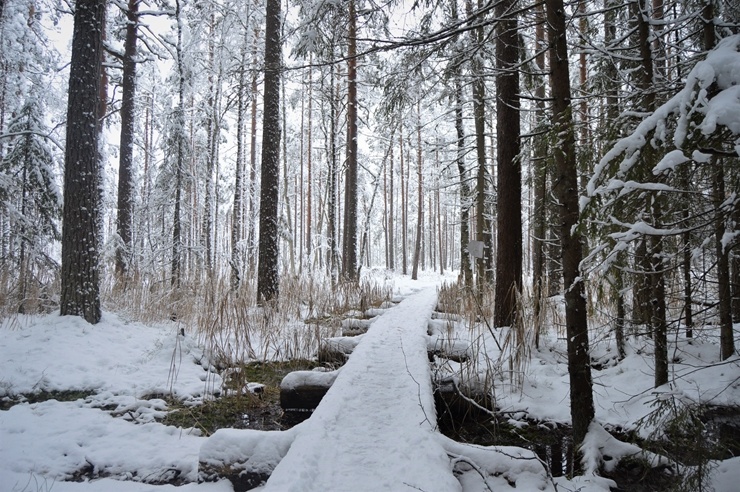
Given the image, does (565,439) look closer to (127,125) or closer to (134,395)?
(134,395)

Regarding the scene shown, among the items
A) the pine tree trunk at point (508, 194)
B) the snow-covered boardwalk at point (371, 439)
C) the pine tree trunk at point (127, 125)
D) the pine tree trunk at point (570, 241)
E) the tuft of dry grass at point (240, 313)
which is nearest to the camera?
the snow-covered boardwalk at point (371, 439)

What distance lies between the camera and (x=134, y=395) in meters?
3.20

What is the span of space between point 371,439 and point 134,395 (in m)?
2.35

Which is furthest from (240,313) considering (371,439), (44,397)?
(371,439)

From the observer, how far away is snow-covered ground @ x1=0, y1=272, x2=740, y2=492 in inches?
82.9

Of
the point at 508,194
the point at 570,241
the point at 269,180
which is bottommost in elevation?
the point at 570,241

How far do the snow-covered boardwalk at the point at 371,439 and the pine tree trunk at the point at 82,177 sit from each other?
12.2ft

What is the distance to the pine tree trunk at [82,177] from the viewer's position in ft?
14.7

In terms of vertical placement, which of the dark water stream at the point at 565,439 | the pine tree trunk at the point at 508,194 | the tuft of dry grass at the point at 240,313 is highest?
the pine tree trunk at the point at 508,194

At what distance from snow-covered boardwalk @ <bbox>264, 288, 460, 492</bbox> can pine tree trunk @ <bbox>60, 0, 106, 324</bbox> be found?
3.71 meters

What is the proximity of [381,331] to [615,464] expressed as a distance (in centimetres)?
294

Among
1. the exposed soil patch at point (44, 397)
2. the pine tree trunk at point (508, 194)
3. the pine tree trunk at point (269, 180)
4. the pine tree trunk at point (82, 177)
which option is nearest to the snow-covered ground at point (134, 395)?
the exposed soil patch at point (44, 397)

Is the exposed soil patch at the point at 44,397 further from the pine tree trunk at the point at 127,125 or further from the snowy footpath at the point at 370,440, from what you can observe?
the pine tree trunk at the point at 127,125

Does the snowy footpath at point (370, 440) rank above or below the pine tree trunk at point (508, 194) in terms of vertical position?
below
